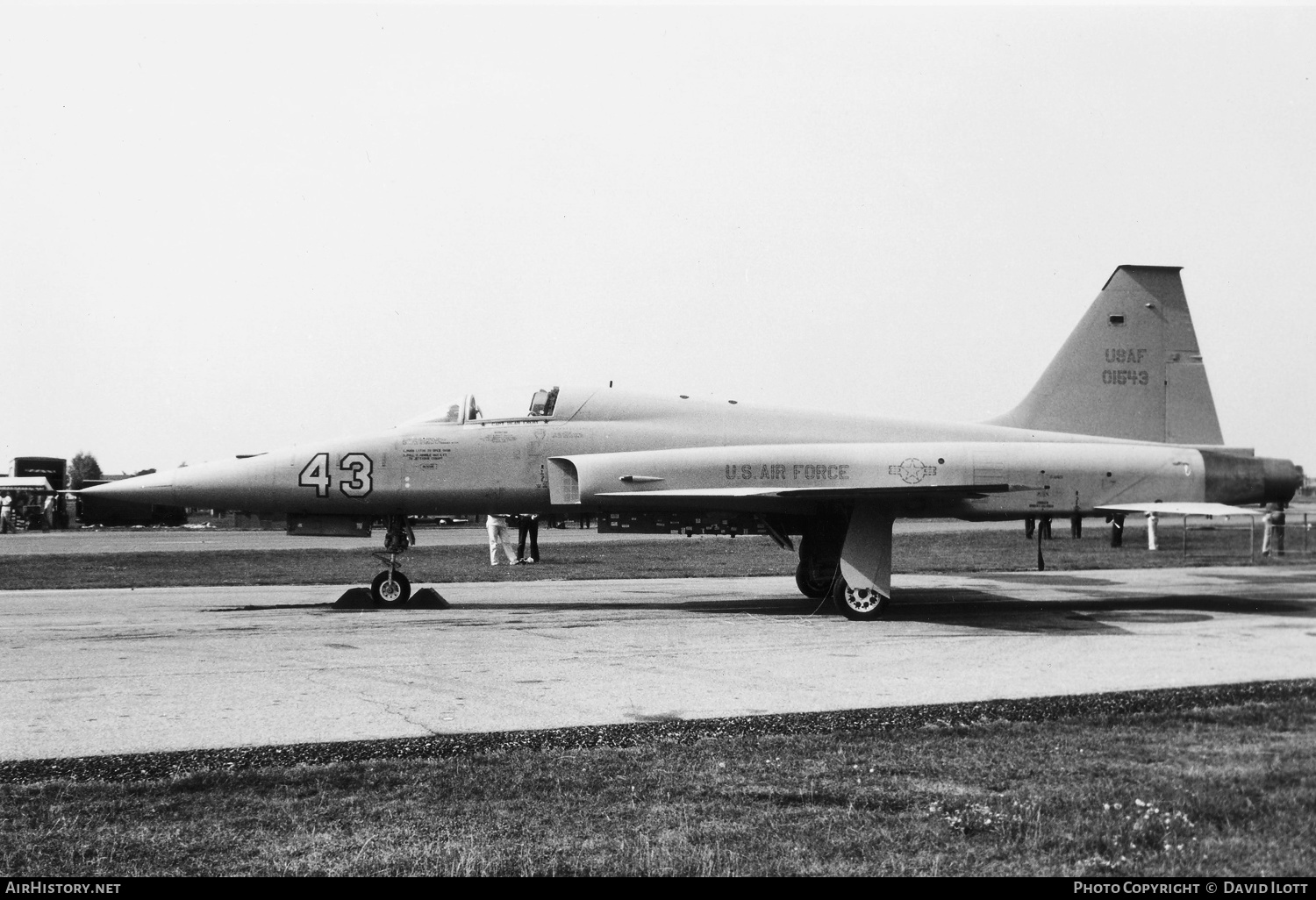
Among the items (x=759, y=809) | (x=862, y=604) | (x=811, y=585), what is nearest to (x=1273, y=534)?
(x=862, y=604)

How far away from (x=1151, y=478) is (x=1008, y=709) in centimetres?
884

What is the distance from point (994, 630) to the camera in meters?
11.8

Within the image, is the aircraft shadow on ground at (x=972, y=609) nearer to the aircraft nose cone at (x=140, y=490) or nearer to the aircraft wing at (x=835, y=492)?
the aircraft wing at (x=835, y=492)

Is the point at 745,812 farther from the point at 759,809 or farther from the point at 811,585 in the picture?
the point at 811,585

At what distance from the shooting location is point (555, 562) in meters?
25.0

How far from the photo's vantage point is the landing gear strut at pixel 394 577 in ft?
47.9

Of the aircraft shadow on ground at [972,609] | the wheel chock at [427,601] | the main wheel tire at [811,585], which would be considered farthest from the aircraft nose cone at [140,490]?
the main wheel tire at [811,585]

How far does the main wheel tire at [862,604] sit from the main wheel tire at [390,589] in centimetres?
612

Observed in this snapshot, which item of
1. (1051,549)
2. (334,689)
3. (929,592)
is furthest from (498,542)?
(334,689)

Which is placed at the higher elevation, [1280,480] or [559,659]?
[1280,480]

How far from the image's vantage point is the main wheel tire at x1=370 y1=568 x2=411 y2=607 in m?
14.6

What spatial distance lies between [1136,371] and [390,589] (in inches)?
447

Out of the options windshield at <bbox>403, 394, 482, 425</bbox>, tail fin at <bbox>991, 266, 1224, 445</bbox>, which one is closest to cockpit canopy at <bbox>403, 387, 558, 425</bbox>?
windshield at <bbox>403, 394, 482, 425</bbox>

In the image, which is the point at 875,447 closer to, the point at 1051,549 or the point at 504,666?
the point at 504,666
